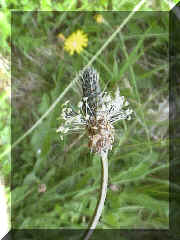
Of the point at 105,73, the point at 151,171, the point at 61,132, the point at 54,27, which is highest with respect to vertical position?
the point at 54,27

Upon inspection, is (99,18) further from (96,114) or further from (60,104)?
(96,114)

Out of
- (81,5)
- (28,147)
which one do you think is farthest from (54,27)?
(28,147)

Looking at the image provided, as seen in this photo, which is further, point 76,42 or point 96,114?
point 76,42

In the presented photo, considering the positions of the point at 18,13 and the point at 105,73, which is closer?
the point at 105,73

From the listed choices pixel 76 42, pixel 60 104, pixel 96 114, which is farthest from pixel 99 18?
pixel 96 114

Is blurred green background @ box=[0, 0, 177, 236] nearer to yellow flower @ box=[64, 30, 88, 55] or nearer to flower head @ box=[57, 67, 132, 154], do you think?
yellow flower @ box=[64, 30, 88, 55]

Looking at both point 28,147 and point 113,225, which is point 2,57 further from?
point 113,225
